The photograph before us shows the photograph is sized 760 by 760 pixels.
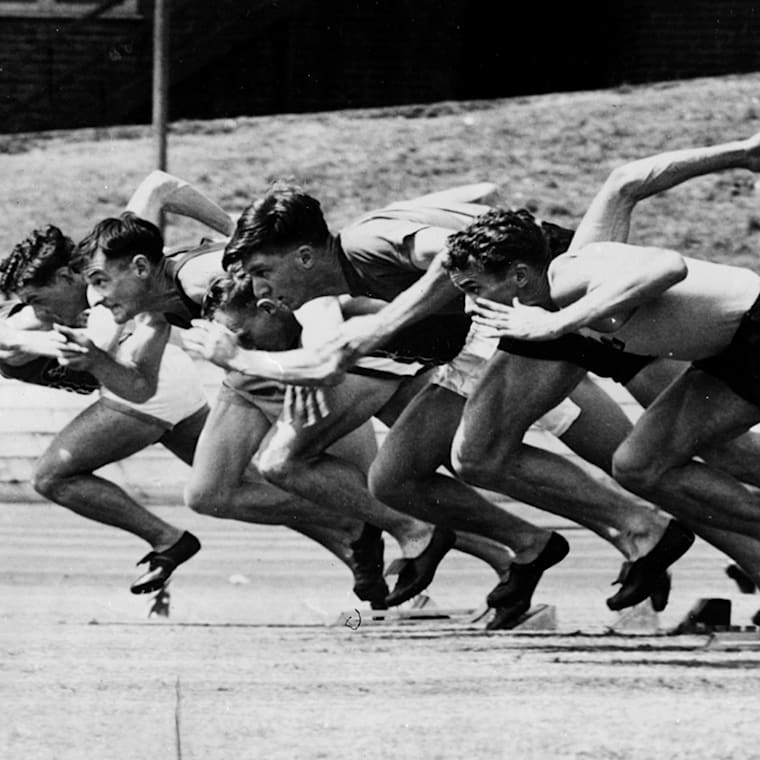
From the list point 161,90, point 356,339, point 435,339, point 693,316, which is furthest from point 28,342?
point 161,90

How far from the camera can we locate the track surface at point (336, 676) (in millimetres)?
6152

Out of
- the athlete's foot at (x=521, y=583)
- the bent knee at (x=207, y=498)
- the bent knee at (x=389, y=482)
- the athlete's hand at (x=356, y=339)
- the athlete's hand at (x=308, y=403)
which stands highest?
the athlete's hand at (x=356, y=339)

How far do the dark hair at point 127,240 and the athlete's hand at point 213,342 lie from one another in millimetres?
826

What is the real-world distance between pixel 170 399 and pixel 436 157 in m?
10.6

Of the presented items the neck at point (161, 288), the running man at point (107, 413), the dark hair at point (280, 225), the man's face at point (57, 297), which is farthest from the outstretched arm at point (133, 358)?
the dark hair at point (280, 225)

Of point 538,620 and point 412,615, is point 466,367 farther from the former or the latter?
point 412,615

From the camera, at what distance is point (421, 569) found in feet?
31.8

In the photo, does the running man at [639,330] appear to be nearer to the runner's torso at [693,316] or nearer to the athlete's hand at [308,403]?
the runner's torso at [693,316]

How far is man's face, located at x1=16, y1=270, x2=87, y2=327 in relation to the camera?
10.3 m

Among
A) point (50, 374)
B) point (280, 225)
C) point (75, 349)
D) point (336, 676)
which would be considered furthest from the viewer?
point (50, 374)

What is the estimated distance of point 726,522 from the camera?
864 cm

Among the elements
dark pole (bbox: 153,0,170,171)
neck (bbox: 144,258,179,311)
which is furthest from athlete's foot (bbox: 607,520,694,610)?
dark pole (bbox: 153,0,170,171)

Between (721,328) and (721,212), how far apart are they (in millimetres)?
12210

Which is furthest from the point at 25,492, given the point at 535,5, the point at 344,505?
the point at 535,5
